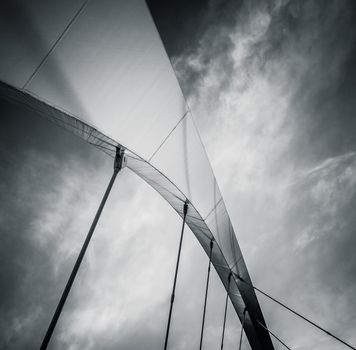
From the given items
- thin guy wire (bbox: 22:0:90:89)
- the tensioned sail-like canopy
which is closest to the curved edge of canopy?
the tensioned sail-like canopy

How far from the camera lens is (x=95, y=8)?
2826 mm

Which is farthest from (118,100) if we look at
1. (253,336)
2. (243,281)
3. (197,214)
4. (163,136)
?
(253,336)

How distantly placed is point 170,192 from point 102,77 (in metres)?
3.34

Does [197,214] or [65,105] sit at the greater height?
[197,214]

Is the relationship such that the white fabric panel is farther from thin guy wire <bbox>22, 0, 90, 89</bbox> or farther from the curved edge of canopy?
the curved edge of canopy

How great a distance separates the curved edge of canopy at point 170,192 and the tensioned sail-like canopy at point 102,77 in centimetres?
3

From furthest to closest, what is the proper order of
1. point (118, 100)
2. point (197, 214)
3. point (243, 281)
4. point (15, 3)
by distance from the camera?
point (243, 281), point (197, 214), point (118, 100), point (15, 3)

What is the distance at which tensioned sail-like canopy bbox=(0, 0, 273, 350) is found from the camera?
271 cm

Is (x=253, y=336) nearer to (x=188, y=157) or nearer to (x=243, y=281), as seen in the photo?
(x=243, y=281)

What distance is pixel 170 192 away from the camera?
589cm

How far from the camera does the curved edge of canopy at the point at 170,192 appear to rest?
132 inches

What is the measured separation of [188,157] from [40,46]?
3304 mm

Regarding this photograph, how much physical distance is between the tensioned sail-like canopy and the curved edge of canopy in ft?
0.10

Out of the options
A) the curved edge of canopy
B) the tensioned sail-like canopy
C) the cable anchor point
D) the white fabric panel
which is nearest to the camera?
the tensioned sail-like canopy
